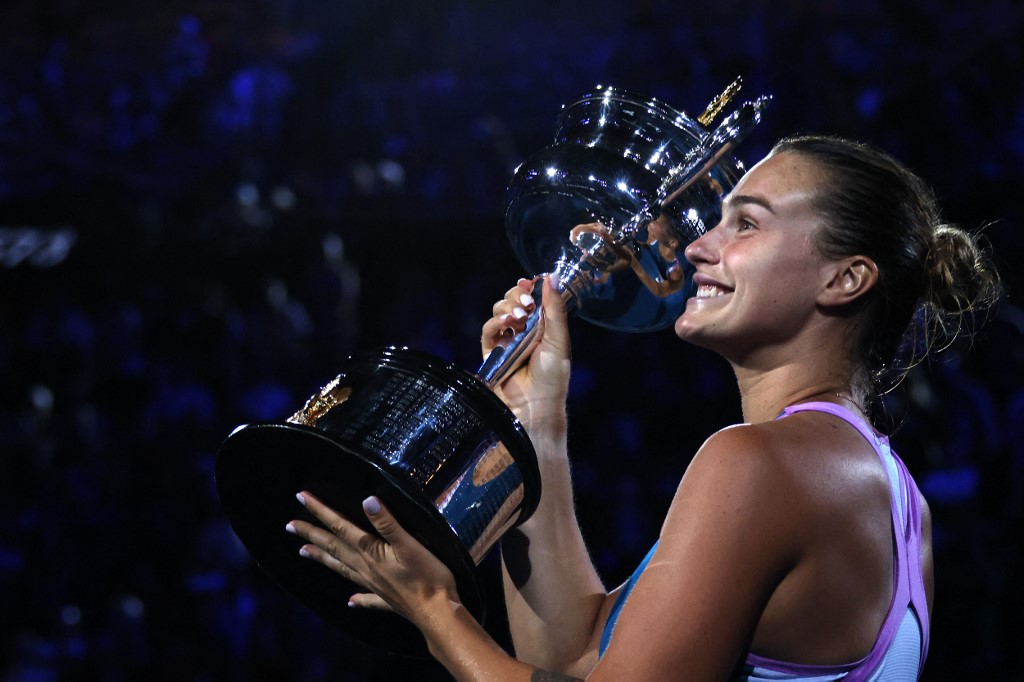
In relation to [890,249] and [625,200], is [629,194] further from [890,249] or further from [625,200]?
[890,249]

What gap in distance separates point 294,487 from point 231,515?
10 centimetres

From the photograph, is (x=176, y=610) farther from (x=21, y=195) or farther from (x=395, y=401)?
(x=395, y=401)

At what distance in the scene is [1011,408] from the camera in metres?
2.68

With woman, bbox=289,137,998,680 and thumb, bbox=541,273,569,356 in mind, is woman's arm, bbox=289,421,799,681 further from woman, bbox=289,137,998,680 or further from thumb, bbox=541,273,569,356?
thumb, bbox=541,273,569,356

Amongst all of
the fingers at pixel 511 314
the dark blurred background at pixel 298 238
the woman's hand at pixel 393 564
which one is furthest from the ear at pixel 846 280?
the dark blurred background at pixel 298 238

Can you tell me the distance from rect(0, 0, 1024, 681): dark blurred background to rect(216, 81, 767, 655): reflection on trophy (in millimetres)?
1605

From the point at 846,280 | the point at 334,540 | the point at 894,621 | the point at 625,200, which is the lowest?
the point at 894,621

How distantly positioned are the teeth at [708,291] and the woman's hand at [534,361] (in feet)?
0.70

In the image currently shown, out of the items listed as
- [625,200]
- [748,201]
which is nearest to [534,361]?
[625,200]

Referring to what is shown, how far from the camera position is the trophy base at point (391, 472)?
37.3 inches

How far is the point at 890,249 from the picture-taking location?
1.12m

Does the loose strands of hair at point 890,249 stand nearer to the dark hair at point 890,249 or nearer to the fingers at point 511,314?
the dark hair at point 890,249

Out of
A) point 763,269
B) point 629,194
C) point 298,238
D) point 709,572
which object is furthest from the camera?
point 298,238

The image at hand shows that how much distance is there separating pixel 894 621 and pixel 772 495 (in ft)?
0.66
